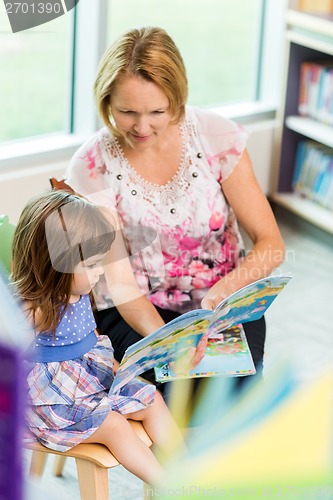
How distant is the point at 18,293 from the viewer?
1.52 m

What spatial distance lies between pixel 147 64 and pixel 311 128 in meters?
1.84

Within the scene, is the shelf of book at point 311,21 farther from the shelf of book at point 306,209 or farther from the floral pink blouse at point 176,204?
the floral pink blouse at point 176,204

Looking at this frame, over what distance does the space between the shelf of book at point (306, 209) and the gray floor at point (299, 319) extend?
6 centimetres

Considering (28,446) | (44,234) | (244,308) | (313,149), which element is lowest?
(313,149)

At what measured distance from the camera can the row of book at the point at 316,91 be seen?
345cm

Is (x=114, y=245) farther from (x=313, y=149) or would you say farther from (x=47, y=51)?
(x=313, y=149)

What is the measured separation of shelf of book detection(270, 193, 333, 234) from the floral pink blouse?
152 cm

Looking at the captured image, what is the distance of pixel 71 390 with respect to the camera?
1.54m

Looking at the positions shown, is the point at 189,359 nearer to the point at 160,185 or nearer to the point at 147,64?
the point at 160,185

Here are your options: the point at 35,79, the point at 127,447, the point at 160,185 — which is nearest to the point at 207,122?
the point at 160,185

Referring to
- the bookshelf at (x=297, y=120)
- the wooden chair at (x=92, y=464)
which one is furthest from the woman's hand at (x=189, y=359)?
the bookshelf at (x=297, y=120)

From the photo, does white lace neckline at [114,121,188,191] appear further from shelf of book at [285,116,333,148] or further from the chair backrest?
shelf of book at [285,116,333,148]

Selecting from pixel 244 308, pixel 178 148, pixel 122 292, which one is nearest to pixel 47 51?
pixel 178 148

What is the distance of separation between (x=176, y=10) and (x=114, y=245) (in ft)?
7.71
